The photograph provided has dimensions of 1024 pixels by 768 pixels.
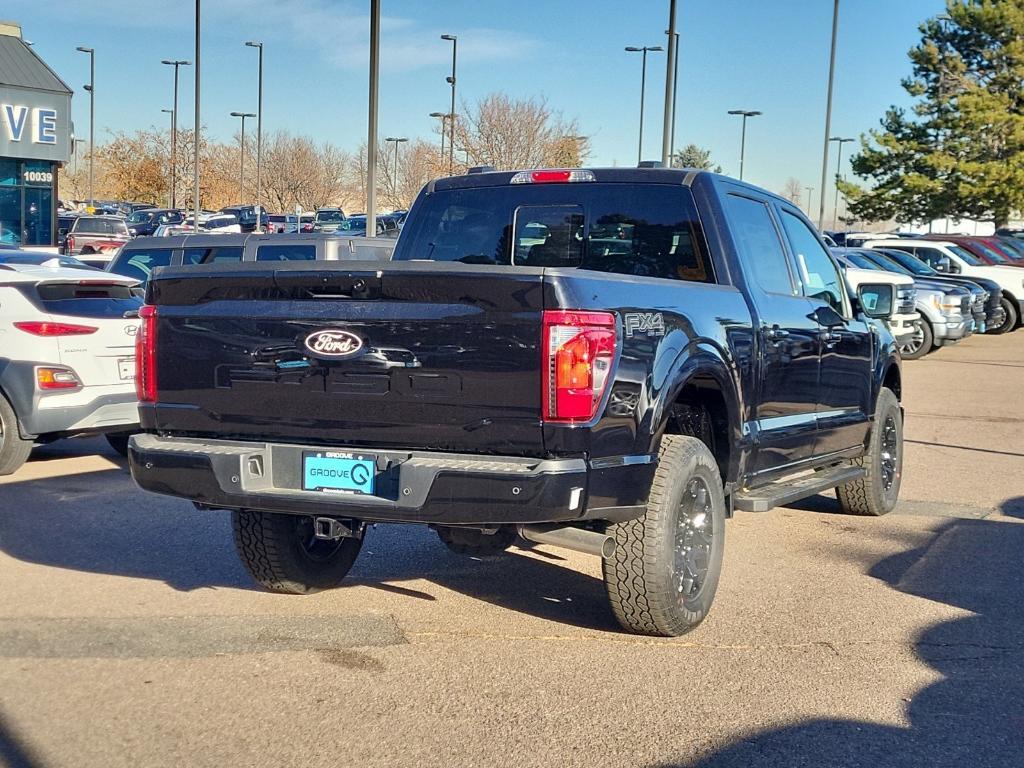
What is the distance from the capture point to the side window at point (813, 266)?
286 inches

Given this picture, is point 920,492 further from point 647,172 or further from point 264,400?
point 264,400

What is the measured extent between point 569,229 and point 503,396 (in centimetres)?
212

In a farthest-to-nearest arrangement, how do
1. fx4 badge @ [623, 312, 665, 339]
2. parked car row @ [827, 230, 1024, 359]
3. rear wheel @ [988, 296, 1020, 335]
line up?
rear wheel @ [988, 296, 1020, 335] < parked car row @ [827, 230, 1024, 359] < fx4 badge @ [623, 312, 665, 339]

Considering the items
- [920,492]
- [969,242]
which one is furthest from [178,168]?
[920,492]

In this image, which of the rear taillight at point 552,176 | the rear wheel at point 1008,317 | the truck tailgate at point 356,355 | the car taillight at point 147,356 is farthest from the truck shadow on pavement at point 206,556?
the rear wheel at point 1008,317

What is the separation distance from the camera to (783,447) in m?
6.70

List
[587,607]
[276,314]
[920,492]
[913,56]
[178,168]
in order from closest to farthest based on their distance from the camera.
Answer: [276,314] → [587,607] → [920,492] → [913,56] → [178,168]

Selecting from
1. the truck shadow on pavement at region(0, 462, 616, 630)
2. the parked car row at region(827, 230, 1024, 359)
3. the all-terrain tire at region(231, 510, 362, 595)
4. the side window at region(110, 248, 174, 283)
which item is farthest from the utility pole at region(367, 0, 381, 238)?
the all-terrain tire at region(231, 510, 362, 595)

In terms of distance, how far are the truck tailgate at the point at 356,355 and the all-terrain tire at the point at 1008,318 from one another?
2622 centimetres

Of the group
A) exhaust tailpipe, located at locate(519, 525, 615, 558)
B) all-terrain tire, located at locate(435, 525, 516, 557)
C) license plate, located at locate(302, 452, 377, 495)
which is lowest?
all-terrain tire, located at locate(435, 525, 516, 557)

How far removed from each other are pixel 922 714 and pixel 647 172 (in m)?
2.94

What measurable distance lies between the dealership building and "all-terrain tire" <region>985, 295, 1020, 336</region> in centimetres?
2889

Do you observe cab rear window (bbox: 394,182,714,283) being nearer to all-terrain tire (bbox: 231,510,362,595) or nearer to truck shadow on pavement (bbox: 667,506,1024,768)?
all-terrain tire (bbox: 231,510,362,595)

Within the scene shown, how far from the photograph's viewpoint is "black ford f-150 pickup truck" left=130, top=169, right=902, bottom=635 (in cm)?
467
